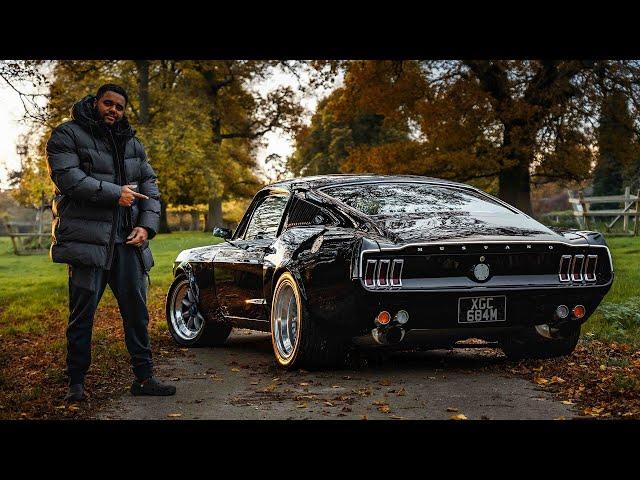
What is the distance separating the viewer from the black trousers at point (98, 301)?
6828 millimetres

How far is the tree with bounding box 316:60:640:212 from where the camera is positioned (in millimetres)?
23703

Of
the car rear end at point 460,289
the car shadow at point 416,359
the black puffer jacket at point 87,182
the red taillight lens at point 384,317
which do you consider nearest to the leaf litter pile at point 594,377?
the car shadow at point 416,359

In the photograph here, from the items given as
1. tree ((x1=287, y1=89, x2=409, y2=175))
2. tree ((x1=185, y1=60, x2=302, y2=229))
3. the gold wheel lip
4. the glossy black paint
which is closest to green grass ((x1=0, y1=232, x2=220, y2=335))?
the gold wheel lip

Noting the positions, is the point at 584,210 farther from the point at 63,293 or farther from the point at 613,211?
the point at 63,293

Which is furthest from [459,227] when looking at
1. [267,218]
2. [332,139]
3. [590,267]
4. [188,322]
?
[332,139]

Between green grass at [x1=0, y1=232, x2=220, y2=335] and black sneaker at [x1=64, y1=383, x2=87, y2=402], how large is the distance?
5454 mm

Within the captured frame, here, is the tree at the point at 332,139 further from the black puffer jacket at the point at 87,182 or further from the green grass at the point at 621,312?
the black puffer jacket at the point at 87,182

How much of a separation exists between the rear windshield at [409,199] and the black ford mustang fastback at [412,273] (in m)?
0.02

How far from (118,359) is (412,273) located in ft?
10.1

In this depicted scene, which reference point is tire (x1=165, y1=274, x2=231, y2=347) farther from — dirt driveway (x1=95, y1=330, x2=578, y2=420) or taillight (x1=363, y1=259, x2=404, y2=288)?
taillight (x1=363, y1=259, x2=404, y2=288)
